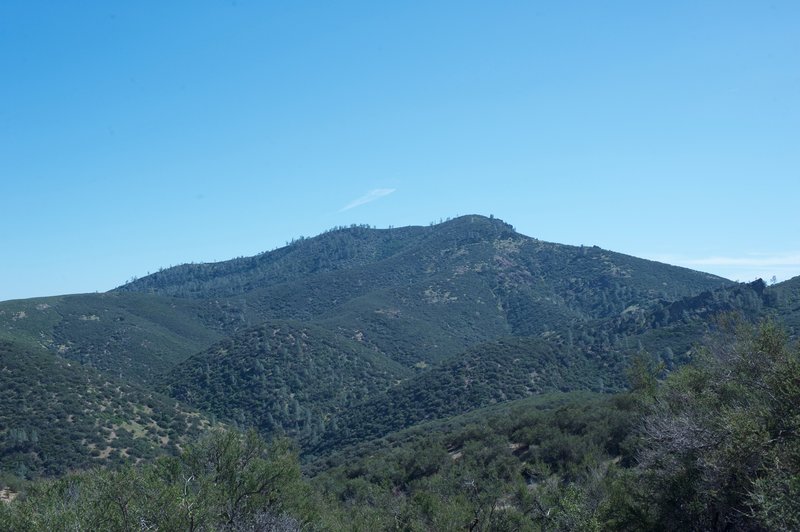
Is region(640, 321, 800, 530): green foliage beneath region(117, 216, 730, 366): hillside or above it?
beneath

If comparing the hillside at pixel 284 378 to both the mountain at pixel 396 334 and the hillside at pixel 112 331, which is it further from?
the hillside at pixel 112 331

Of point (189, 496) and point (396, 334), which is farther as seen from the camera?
point (396, 334)

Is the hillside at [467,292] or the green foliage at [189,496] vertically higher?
the hillside at [467,292]

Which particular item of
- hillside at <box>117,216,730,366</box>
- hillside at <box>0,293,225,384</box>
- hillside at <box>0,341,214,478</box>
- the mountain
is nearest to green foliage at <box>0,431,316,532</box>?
hillside at <box>0,341,214,478</box>

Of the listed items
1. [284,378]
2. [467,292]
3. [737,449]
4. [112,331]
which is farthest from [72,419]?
[467,292]

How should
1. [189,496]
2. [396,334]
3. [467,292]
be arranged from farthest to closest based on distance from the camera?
[467,292] → [396,334] → [189,496]

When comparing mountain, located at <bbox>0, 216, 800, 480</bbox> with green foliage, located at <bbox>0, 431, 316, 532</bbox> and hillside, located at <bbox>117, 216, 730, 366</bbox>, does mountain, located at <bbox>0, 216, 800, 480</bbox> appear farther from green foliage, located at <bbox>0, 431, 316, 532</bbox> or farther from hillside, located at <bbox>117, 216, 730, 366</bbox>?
green foliage, located at <bbox>0, 431, 316, 532</bbox>

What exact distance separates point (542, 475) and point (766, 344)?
1807cm

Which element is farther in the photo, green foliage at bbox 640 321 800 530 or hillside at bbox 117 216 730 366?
hillside at bbox 117 216 730 366

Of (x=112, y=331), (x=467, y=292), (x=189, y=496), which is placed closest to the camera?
(x=189, y=496)

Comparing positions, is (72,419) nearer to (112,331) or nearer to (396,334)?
(112,331)

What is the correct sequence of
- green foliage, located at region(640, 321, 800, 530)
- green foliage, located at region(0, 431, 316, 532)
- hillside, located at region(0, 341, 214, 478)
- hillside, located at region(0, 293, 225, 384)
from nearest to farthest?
green foliage, located at region(640, 321, 800, 530) → green foliage, located at region(0, 431, 316, 532) → hillside, located at region(0, 341, 214, 478) → hillside, located at region(0, 293, 225, 384)

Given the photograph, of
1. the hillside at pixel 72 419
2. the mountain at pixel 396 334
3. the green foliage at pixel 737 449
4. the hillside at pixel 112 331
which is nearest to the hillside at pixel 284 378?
the mountain at pixel 396 334

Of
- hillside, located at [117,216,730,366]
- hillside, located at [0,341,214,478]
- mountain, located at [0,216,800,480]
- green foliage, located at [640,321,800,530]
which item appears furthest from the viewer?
hillside, located at [117,216,730,366]
